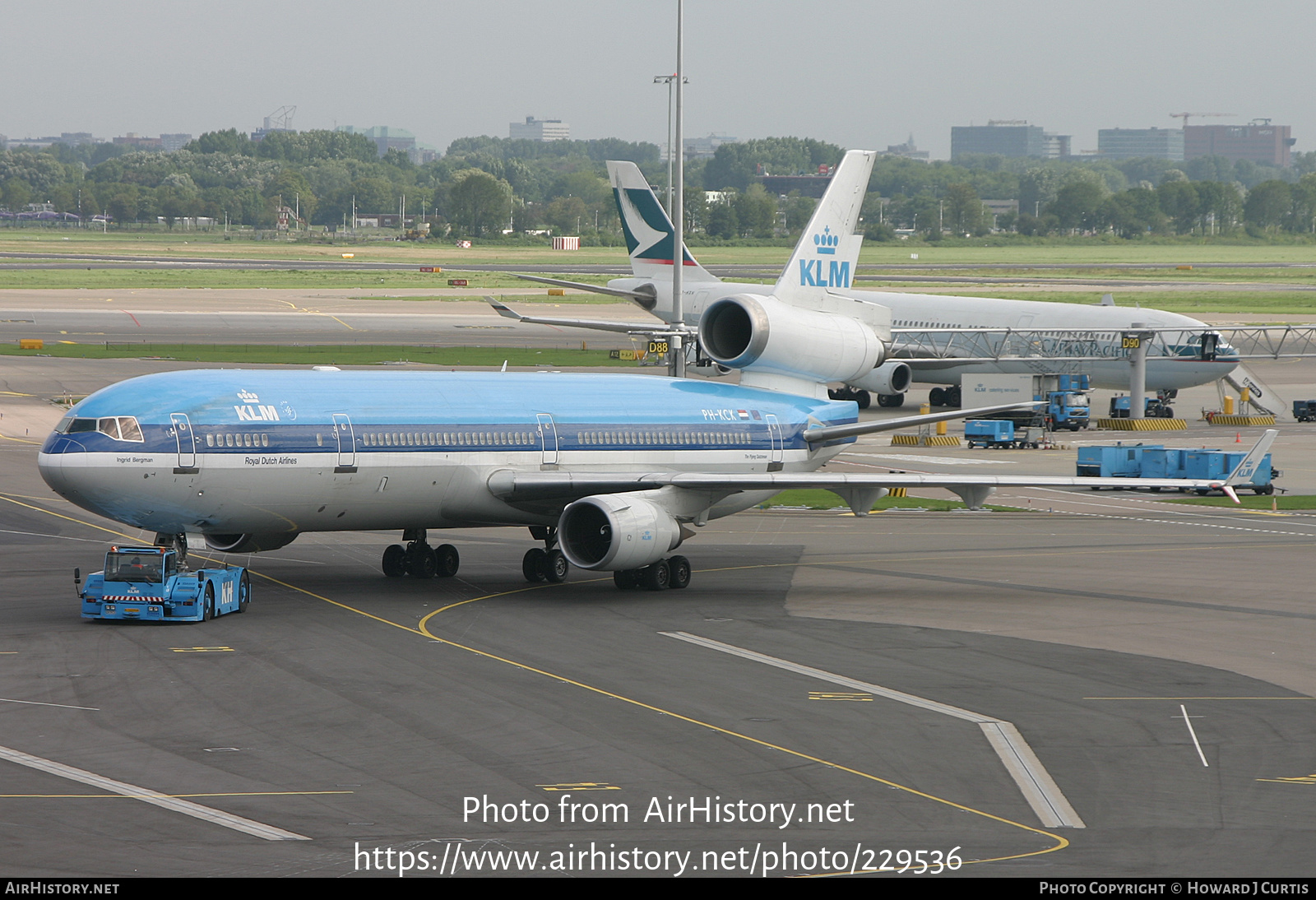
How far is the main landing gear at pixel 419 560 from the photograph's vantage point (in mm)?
37531

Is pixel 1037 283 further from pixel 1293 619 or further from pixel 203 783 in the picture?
pixel 203 783

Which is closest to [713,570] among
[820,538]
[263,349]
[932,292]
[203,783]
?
[820,538]

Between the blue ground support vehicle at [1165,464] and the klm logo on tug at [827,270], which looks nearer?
the klm logo on tug at [827,270]

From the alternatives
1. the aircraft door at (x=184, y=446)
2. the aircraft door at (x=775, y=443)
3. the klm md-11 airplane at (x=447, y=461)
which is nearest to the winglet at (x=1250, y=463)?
the klm md-11 airplane at (x=447, y=461)

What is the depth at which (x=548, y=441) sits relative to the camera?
118ft

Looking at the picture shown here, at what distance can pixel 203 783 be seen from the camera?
19.5 meters

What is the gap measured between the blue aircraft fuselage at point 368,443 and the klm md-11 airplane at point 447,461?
0.13ft

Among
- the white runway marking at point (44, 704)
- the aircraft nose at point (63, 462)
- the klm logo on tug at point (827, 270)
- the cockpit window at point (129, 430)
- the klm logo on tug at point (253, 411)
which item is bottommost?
the white runway marking at point (44, 704)

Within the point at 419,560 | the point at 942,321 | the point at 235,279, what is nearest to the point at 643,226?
the point at 942,321

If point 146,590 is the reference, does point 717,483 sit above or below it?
above

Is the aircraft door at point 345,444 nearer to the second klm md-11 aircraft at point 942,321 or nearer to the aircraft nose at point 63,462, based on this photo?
the aircraft nose at point 63,462

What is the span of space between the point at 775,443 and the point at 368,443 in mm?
11999

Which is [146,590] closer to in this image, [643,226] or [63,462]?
[63,462]

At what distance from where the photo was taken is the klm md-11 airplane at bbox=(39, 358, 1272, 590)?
101 ft
